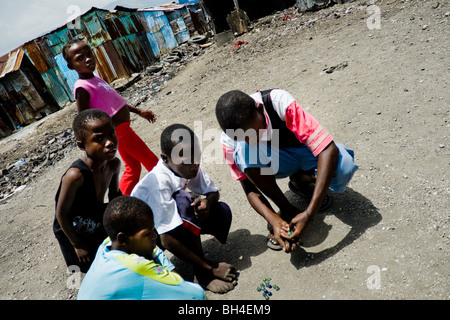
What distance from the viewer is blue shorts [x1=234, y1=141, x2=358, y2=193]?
214 centimetres

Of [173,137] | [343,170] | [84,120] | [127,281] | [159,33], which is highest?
[159,33]

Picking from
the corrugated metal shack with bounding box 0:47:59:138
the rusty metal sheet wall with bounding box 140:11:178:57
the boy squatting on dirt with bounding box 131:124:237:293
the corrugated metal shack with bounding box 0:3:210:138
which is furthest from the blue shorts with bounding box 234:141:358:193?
the rusty metal sheet wall with bounding box 140:11:178:57

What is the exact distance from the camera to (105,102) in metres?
2.92

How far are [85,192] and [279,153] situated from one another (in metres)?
1.44

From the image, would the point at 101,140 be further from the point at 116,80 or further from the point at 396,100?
the point at 116,80

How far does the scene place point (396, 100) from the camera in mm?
3422

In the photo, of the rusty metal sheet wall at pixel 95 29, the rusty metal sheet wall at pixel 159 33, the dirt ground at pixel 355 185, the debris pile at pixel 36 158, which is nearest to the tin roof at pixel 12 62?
the rusty metal sheet wall at pixel 95 29

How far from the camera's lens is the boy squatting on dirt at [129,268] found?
1508 millimetres

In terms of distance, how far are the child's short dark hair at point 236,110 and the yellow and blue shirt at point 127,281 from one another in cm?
95

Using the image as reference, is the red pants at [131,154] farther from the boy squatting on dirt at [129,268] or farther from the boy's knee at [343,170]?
the boy's knee at [343,170]

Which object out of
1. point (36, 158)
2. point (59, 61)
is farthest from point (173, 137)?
point (59, 61)

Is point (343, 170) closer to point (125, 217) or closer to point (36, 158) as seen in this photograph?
point (125, 217)

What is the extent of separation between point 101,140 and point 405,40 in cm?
485
